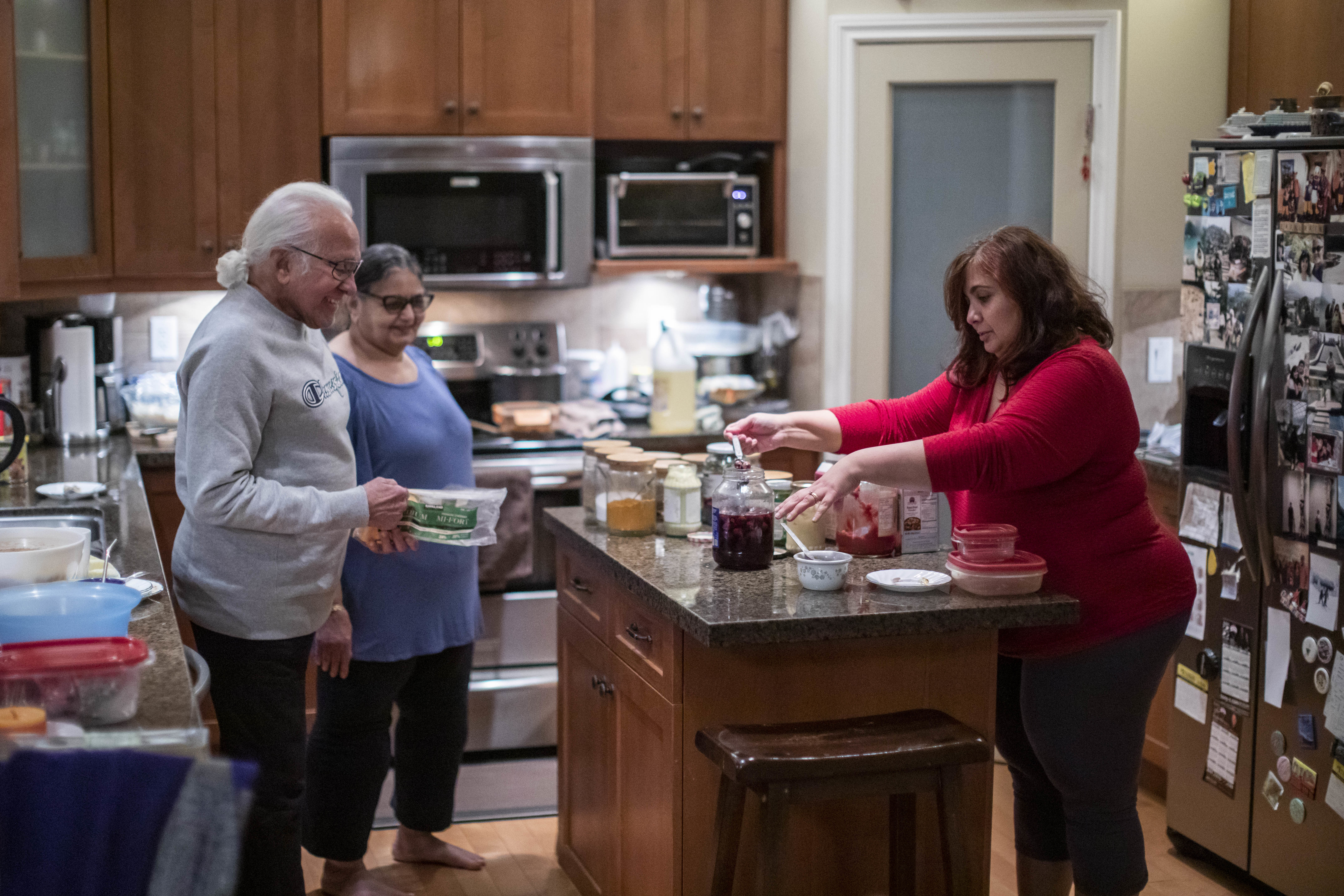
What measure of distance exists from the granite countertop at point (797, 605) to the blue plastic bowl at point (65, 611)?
0.81 m

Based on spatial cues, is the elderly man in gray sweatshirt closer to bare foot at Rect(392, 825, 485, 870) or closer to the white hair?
the white hair

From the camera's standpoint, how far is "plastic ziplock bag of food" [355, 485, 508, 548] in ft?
7.92

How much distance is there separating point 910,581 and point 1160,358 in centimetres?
205

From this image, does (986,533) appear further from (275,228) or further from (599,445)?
(275,228)

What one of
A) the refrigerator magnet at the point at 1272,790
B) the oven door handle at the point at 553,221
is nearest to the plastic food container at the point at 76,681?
the refrigerator magnet at the point at 1272,790

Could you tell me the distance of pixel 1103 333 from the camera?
2307mm

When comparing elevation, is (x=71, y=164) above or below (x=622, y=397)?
above

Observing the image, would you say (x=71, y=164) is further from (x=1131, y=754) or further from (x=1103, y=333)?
(x=1131, y=754)

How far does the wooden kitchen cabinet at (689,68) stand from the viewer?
4.21 m

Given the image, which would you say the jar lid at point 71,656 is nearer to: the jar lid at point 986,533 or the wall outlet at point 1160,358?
the jar lid at point 986,533

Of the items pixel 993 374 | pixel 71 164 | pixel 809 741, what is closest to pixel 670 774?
pixel 809 741

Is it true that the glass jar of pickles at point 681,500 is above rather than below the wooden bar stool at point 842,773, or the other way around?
above

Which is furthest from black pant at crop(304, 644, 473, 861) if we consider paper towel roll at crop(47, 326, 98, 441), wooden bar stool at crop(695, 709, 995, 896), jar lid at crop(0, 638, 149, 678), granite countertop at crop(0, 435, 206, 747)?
paper towel roll at crop(47, 326, 98, 441)

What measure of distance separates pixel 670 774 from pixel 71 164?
2547mm
